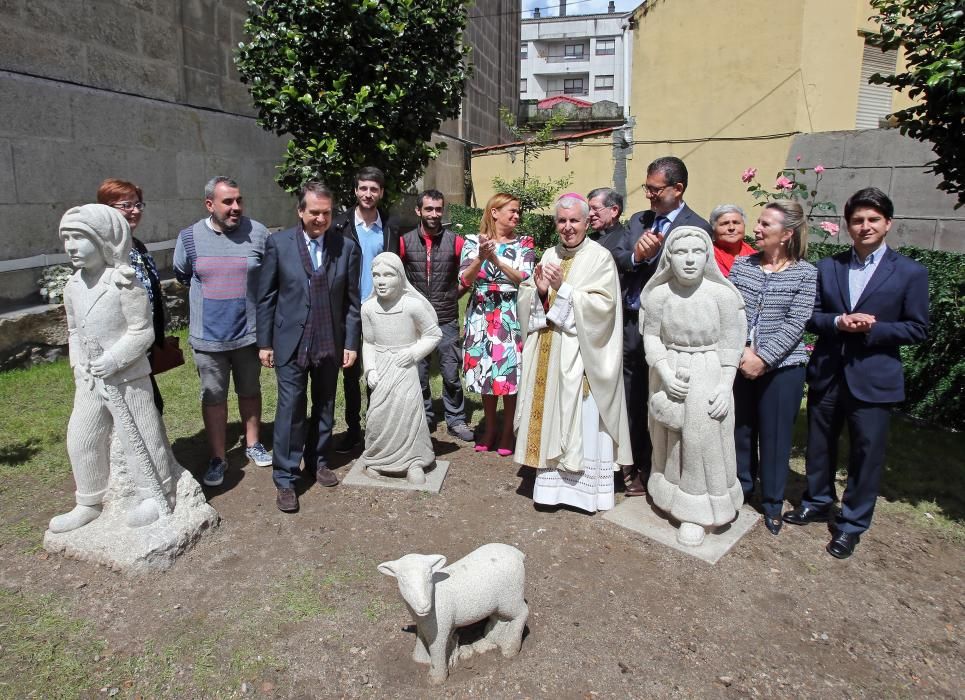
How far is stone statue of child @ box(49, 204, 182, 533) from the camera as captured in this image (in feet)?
11.4

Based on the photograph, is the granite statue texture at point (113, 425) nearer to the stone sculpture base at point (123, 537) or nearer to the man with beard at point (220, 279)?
the stone sculpture base at point (123, 537)

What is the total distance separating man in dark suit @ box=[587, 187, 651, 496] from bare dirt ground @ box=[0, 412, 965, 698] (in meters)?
0.63

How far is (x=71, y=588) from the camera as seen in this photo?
348cm

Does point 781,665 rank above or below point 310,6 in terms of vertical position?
below

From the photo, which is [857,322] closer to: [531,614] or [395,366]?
[531,614]

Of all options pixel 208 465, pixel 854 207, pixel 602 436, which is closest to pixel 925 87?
pixel 854 207

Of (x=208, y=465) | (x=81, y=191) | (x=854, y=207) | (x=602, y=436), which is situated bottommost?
(x=208, y=465)

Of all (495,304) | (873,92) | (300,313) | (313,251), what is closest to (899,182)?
(873,92)

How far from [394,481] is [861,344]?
3.08 metres

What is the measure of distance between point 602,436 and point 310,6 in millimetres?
4064

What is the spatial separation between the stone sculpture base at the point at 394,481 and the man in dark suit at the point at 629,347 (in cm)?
132

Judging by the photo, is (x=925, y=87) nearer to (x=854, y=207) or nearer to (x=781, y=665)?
(x=854, y=207)

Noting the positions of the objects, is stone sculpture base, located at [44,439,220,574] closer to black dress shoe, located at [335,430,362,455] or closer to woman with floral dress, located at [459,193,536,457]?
black dress shoe, located at [335,430,362,455]

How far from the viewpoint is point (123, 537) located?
144 inches
